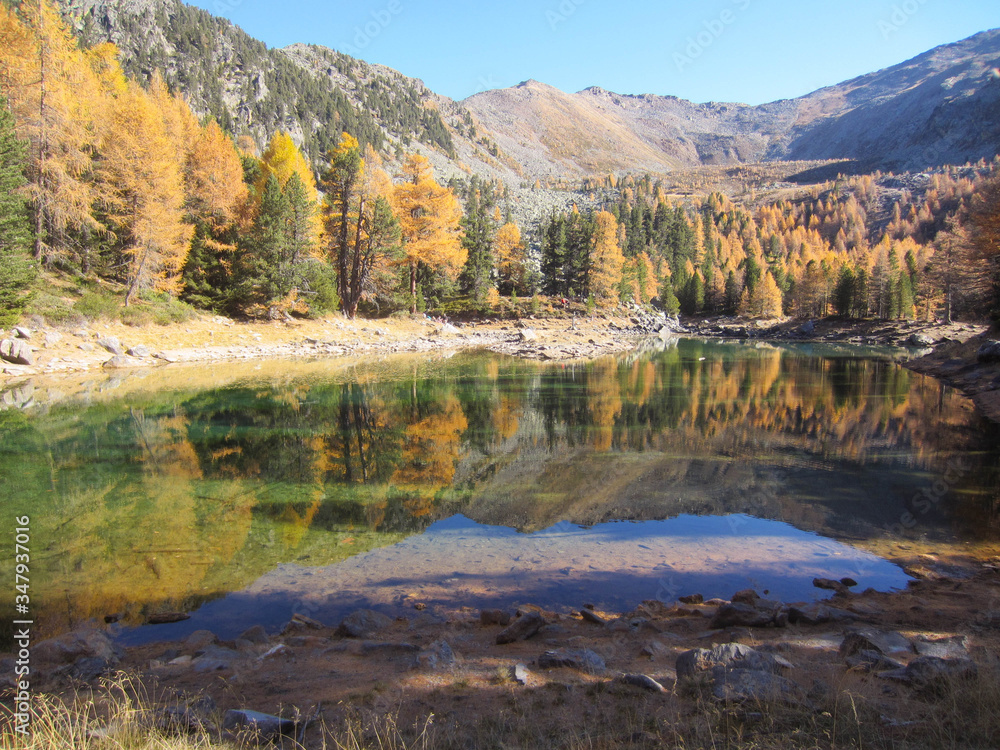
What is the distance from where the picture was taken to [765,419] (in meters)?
17.5

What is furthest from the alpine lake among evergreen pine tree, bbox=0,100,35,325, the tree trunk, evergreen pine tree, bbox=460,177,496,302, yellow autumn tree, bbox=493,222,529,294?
yellow autumn tree, bbox=493,222,529,294

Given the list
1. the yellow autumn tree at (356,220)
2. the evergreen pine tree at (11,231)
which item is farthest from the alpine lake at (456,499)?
the yellow autumn tree at (356,220)

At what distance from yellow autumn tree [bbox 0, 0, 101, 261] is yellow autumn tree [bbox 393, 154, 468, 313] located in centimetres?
2104

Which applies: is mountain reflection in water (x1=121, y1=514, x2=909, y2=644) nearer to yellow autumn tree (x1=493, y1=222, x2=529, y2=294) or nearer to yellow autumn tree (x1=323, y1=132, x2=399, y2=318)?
yellow autumn tree (x1=323, y1=132, x2=399, y2=318)

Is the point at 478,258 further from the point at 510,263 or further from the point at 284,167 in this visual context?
the point at 284,167

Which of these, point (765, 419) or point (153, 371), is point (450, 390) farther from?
point (153, 371)

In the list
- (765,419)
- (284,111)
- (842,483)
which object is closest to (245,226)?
(765,419)

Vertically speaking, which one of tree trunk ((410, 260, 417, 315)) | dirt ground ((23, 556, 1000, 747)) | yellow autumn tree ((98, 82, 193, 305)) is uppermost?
yellow autumn tree ((98, 82, 193, 305))

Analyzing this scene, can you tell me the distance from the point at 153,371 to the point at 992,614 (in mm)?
29639

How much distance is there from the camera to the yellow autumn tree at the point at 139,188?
2827 centimetres

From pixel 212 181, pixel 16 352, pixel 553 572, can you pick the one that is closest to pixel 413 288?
pixel 212 181

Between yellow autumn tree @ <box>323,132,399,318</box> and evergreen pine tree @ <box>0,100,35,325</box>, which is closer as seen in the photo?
evergreen pine tree @ <box>0,100,35,325</box>

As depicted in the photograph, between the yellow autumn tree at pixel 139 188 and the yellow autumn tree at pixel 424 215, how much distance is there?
55.4ft

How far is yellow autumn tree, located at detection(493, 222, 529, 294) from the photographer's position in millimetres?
60594
